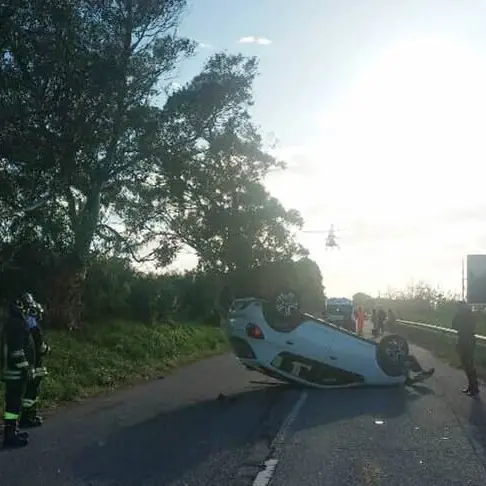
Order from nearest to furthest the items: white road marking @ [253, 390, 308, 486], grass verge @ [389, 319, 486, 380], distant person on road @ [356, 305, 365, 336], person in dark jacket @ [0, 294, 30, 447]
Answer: white road marking @ [253, 390, 308, 486] < person in dark jacket @ [0, 294, 30, 447] < grass verge @ [389, 319, 486, 380] < distant person on road @ [356, 305, 365, 336]

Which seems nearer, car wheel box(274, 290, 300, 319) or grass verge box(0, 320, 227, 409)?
car wheel box(274, 290, 300, 319)

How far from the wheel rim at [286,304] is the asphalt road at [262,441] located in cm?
152

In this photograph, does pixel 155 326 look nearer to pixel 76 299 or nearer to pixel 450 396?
pixel 76 299

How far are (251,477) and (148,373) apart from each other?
1313 centimetres

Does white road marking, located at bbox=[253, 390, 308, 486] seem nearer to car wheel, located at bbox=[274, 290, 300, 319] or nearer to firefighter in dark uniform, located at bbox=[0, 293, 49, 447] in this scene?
car wheel, located at bbox=[274, 290, 300, 319]

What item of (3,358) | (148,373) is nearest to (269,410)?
(3,358)

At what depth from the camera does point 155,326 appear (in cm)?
2973

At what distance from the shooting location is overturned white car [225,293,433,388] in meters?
15.3

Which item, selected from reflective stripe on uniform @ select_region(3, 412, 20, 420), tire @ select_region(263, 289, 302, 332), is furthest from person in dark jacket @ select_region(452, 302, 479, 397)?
reflective stripe on uniform @ select_region(3, 412, 20, 420)

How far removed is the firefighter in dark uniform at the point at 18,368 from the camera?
977 centimetres

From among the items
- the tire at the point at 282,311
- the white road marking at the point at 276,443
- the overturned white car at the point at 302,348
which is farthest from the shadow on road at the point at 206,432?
the tire at the point at 282,311

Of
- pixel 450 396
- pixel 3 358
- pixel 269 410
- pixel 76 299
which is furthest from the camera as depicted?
pixel 76 299

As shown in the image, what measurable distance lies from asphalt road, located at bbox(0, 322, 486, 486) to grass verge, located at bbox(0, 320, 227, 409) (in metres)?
1.17

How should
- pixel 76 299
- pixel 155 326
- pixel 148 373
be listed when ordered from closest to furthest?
pixel 148 373 → pixel 76 299 → pixel 155 326
